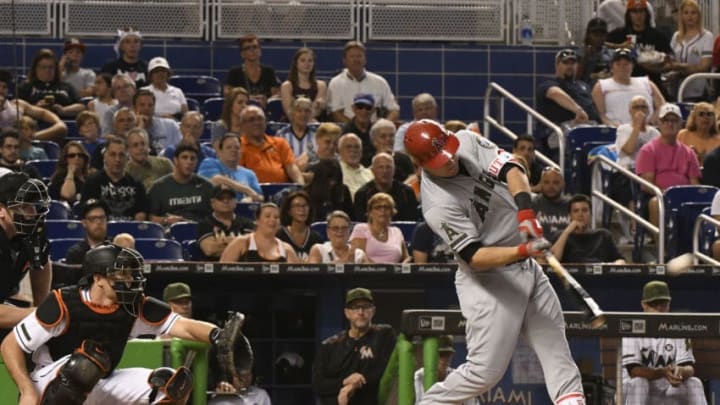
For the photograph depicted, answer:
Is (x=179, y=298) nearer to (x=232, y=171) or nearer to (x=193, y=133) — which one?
(x=232, y=171)

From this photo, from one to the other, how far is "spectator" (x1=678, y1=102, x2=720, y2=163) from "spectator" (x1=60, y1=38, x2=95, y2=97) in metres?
5.57

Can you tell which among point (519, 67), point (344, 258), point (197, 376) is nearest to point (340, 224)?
point (344, 258)

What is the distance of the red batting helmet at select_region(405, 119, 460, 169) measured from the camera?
26.1ft

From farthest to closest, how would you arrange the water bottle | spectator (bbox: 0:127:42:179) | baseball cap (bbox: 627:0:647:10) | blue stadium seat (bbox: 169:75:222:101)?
the water bottle → baseball cap (bbox: 627:0:647:10) → blue stadium seat (bbox: 169:75:222:101) → spectator (bbox: 0:127:42:179)

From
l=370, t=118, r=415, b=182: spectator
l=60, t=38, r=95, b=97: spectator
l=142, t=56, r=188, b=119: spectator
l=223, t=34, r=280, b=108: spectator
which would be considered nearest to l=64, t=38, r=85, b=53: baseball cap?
l=60, t=38, r=95, b=97: spectator

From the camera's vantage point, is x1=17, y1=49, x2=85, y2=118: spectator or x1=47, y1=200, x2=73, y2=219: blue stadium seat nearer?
x1=47, y1=200, x2=73, y2=219: blue stadium seat

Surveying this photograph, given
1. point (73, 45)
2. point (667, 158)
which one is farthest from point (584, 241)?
point (73, 45)

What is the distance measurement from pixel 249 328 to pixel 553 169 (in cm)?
294

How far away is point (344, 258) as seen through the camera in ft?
39.2

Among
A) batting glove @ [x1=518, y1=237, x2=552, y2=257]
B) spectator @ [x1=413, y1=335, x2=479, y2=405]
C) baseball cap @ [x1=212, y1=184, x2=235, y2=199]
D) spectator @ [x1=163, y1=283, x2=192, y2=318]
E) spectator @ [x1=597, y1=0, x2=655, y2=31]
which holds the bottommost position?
spectator @ [x1=413, y1=335, x2=479, y2=405]

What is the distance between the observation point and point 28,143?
1401 centimetres

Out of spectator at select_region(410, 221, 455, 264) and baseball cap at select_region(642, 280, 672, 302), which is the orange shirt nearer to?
spectator at select_region(410, 221, 455, 264)

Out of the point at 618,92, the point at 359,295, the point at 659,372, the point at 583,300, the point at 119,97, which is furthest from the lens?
the point at 618,92

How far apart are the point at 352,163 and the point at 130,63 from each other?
3357 millimetres
